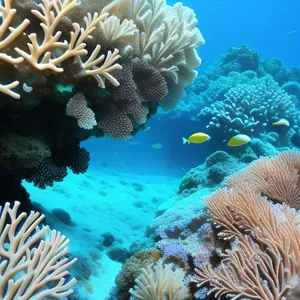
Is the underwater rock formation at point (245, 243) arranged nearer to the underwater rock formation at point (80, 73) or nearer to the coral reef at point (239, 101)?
the underwater rock formation at point (80, 73)

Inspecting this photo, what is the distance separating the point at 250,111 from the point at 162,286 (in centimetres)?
920

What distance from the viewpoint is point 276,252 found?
Result: 91.5 inches

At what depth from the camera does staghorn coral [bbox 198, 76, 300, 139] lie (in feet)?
34.8

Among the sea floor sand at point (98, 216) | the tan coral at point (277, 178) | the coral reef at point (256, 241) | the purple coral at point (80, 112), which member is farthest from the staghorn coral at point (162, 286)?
the purple coral at point (80, 112)

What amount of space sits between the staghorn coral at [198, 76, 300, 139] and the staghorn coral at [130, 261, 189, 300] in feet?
27.7

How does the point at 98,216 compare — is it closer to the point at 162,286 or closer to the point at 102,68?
the point at 162,286

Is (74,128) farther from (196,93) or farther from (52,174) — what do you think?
(196,93)

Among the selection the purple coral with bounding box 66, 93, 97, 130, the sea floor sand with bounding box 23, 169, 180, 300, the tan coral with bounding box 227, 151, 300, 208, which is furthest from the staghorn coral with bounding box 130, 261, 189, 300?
the purple coral with bounding box 66, 93, 97, 130

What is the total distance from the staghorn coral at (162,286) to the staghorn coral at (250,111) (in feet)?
27.7

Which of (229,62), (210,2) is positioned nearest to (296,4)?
(210,2)

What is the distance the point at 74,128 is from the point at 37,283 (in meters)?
2.37

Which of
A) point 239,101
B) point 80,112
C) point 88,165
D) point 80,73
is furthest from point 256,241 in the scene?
point 239,101

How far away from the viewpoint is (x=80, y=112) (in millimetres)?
3209

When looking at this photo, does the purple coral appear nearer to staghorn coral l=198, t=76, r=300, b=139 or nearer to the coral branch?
the coral branch
